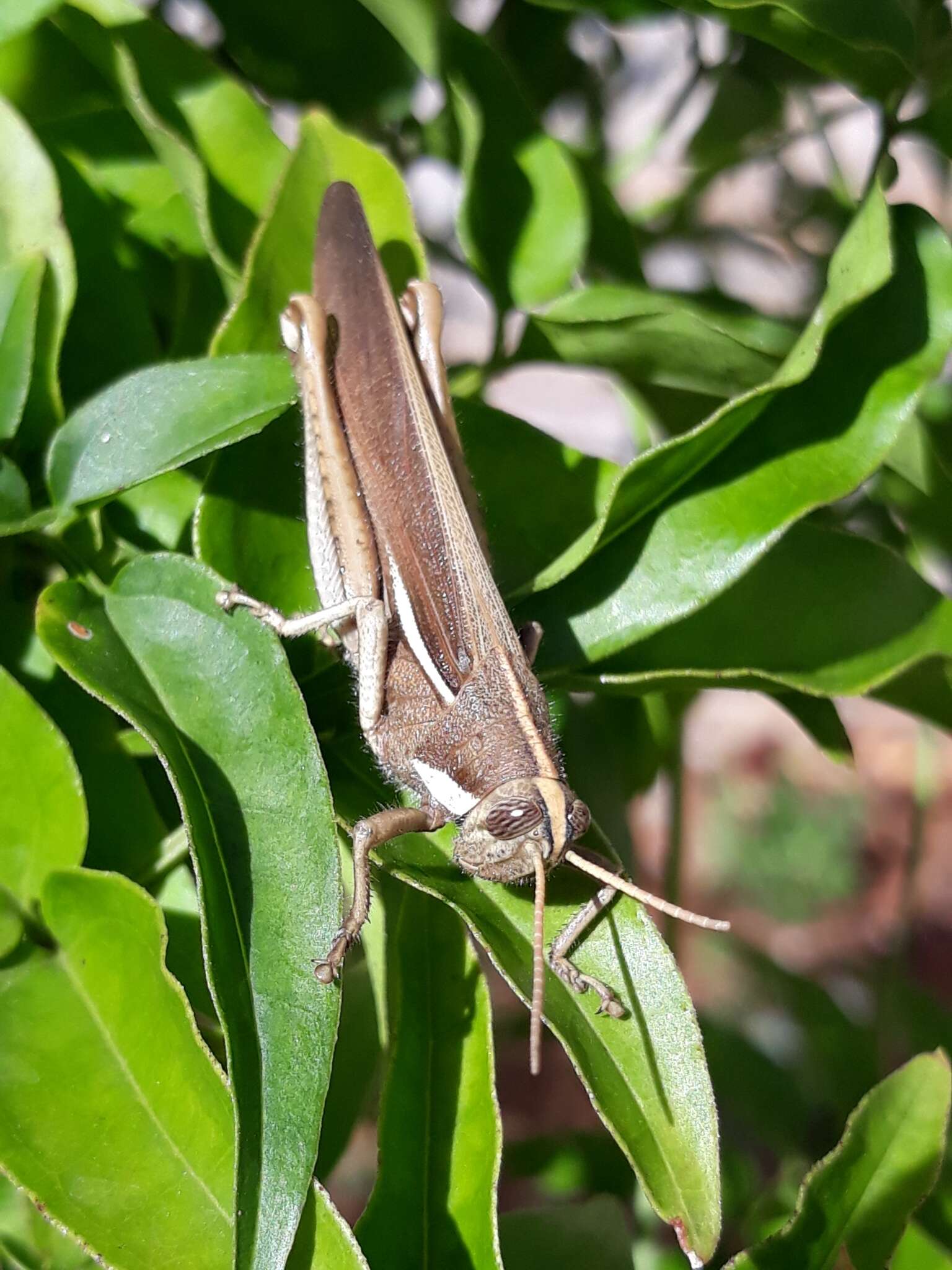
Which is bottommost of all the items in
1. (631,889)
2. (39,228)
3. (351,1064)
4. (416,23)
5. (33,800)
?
(351,1064)

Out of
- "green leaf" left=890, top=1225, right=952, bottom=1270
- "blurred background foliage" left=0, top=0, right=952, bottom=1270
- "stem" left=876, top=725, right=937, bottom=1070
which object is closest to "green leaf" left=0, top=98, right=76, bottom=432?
"blurred background foliage" left=0, top=0, right=952, bottom=1270

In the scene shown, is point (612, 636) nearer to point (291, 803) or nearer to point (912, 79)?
point (291, 803)

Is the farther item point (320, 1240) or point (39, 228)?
point (39, 228)

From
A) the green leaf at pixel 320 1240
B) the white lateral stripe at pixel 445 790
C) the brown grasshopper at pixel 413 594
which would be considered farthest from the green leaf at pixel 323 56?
the green leaf at pixel 320 1240

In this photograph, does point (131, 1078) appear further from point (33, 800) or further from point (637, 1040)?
point (637, 1040)

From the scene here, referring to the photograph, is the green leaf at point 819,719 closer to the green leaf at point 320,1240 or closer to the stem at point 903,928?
the stem at point 903,928

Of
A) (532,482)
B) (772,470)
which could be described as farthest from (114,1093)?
(772,470)

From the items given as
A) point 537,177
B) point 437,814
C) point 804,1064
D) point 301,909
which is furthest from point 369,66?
point 804,1064
